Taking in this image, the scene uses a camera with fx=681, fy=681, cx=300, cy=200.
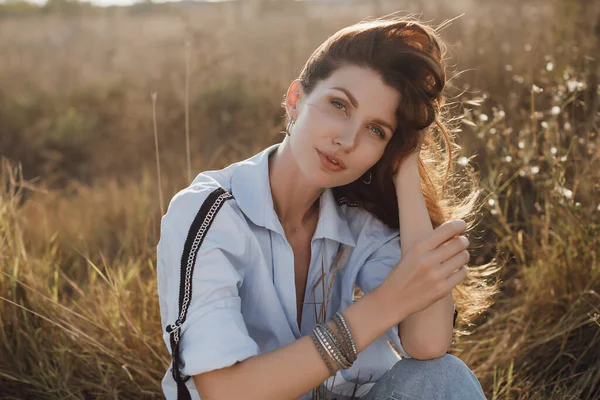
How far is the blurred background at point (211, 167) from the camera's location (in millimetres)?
2674

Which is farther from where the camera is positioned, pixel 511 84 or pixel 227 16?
pixel 227 16

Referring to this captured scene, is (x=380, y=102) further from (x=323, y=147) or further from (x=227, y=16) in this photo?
(x=227, y=16)

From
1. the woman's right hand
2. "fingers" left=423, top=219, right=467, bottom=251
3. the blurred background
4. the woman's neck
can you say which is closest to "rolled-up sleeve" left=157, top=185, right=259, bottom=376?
the woman's neck

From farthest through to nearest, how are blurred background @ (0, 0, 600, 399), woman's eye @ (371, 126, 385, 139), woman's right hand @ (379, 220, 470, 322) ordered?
blurred background @ (0, 0, 600, 399)
woman's eye @ (371, 126, 385, 139)
woman's right hand @ (379, 220, 470, 322)

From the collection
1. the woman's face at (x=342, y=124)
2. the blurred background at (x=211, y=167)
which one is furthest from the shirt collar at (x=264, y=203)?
the blurred background at (x=211, y=167)

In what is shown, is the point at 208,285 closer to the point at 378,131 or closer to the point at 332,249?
the point at 332,249

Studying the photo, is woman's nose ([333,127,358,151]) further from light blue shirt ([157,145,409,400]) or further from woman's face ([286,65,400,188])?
light blue shirt ([157,145,409,400])

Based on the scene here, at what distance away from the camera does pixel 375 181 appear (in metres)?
2.38

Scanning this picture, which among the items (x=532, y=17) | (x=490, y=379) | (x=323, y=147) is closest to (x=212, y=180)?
(x=323, y=147)

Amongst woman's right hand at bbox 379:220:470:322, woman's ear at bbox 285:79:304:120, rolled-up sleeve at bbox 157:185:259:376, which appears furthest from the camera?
woman's ear at bbox 285:79:304:120

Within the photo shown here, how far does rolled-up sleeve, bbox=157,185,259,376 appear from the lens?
1737 mm

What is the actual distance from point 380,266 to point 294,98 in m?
0.64

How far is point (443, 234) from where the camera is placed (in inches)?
79.2

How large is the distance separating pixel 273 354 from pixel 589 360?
5.04ft
